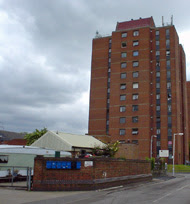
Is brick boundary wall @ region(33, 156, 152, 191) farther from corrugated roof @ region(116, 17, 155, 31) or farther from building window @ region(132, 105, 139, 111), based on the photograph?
corrugated roof @ region(116, 17, 155, 31)

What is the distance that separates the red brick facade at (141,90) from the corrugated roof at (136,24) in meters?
1.84

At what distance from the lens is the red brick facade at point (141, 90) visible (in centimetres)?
7125

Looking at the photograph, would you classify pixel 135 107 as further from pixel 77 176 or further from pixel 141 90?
pixel 77 176

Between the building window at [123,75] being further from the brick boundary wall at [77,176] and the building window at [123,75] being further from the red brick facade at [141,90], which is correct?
the brick boundary wall at [77,176]

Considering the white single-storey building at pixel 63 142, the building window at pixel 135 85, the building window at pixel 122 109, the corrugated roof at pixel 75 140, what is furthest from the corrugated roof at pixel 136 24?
the white single-storey building at pixel 63 142

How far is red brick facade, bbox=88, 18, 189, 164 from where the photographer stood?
71250mm

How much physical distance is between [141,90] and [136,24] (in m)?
20.8

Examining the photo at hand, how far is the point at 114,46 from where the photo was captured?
78.9 m

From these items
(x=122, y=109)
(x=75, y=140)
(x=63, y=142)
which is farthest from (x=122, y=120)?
(x=63, y=142)

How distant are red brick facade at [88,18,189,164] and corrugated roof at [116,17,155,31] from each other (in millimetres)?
1838

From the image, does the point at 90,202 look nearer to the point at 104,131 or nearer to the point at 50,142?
the point at 50,142

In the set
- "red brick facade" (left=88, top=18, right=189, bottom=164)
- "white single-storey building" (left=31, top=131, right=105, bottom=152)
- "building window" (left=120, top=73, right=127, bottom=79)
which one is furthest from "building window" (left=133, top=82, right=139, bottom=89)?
"white single-storey building" (left=31, top=131, right=105, bottom=152)

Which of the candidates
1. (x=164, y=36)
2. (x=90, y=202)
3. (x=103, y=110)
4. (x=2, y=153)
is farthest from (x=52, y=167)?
(x=164, y=36)

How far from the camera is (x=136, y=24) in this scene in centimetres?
8119
